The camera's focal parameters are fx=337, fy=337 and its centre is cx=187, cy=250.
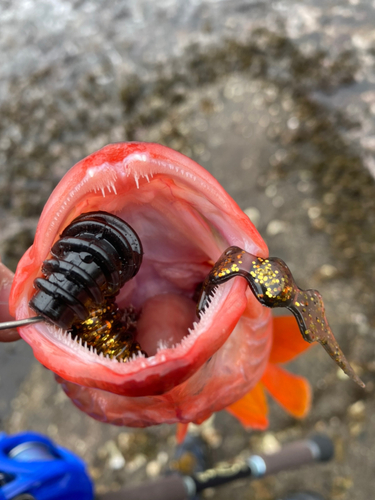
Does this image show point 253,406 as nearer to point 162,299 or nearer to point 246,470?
point 246,470

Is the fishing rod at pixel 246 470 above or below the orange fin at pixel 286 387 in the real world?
below

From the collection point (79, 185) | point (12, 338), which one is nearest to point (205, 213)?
point (79, 185)

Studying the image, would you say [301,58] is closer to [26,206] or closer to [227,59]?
[227,59]

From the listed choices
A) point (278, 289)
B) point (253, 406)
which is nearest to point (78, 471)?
point (253, 406)

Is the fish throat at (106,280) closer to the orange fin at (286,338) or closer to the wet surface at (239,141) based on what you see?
the orange fin at (286,338)

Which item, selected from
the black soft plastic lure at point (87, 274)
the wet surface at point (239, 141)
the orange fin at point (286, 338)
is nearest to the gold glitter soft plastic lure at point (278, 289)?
the black soft plastic lure at point (87, 274)

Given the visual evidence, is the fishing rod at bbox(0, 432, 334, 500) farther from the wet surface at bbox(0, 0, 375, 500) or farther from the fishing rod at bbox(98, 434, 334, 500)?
the wet surface at bbox(0, 0, 375, 500)
